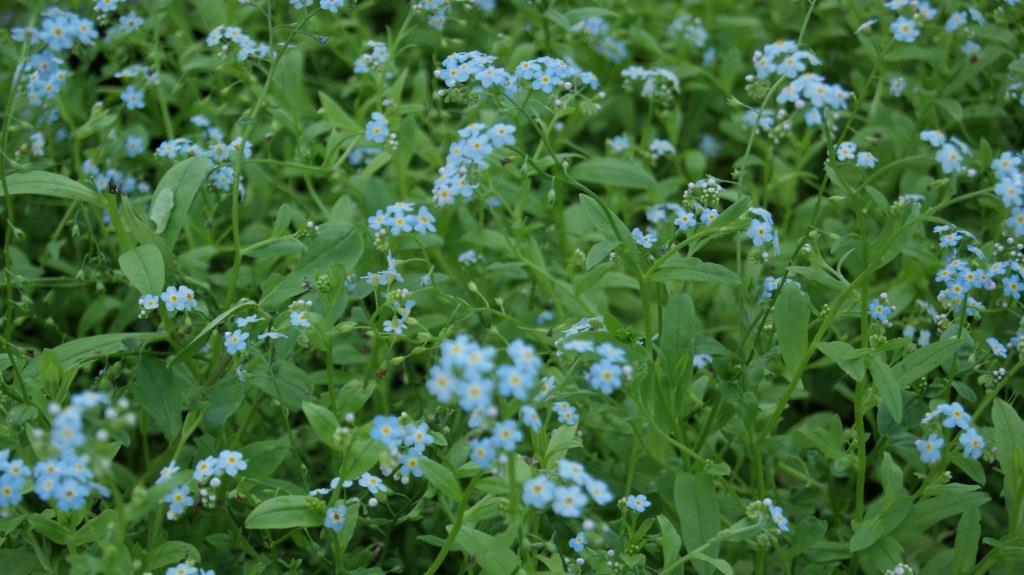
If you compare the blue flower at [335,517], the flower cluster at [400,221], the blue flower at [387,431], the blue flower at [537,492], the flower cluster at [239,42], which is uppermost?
the flower cluster at [239,42]

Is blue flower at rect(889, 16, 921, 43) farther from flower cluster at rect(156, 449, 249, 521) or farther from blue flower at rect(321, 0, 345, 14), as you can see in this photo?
flower cluster at rect(156, 449, 249, 521)

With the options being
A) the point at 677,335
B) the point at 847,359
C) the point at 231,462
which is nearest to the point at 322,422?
the point at 231,462

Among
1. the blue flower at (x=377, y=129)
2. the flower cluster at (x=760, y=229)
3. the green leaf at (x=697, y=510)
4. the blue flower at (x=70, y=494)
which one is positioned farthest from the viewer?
the blue flower at (x=377, y=129)

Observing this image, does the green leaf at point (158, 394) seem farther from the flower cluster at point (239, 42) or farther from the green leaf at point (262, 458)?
the flower cluster at point (239, 42)

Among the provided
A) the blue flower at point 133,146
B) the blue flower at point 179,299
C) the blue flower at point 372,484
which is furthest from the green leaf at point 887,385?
the blue flower at point 133,146

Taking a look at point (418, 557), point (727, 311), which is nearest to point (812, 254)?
point (727, 311)

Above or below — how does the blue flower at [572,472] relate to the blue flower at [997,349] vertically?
above
